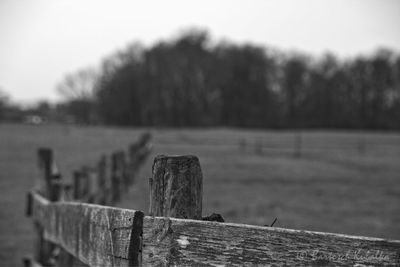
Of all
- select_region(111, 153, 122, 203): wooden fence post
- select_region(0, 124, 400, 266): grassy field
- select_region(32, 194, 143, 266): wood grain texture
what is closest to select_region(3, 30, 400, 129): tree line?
select_region(0, 124, 400, 266): grassy field

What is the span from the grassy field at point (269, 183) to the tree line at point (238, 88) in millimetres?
27232

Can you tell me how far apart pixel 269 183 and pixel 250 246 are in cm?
1707

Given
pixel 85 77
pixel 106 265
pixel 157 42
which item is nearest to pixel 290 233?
pixel 106 265

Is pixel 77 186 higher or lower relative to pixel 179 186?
lower

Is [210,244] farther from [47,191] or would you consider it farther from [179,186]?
[47,191]

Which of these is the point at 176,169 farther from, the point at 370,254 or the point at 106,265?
the point at 370,254

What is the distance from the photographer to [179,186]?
1835mm

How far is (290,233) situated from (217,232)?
0.84 feet

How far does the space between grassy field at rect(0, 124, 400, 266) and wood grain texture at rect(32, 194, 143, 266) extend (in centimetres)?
542

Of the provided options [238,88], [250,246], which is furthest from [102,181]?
[238,88]

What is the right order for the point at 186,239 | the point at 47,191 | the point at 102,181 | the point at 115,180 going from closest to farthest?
the point at 186,239 < the point at 47,191 < the point at 102,181 < the point at 115,180

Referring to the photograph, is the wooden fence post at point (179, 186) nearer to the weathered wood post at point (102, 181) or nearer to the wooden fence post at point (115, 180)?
the weathered wood post at point (102, 181)

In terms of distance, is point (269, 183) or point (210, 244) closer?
point (210, 244)

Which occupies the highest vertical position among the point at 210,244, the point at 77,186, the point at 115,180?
the point at 210,244
